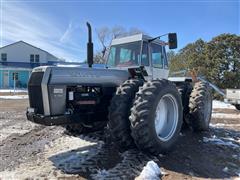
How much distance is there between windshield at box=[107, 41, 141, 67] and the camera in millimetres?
7273

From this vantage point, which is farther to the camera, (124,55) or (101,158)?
(124,55)

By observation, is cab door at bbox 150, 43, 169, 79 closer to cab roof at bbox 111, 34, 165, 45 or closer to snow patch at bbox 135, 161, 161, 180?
cab roof at bbox 111, 34, 165, 45

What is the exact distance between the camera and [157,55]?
7.72 m

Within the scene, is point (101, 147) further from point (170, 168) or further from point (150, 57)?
point (150, 57)

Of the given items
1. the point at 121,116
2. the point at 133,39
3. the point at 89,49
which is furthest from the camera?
the point at 133,39

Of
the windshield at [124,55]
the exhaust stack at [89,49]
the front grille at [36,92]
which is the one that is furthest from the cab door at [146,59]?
the front grille at [36,92]

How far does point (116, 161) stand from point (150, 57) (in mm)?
2775

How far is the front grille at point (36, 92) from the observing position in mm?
5531

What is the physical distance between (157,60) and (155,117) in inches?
86.3

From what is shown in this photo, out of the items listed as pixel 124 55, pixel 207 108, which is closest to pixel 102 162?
pixel 124 55

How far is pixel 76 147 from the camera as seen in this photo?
6.55 metres

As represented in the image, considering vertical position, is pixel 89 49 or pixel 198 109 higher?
pixel 89 49

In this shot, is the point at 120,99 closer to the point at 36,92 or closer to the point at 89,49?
the point at 36,92

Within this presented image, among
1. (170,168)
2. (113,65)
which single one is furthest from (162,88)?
(113,65)
